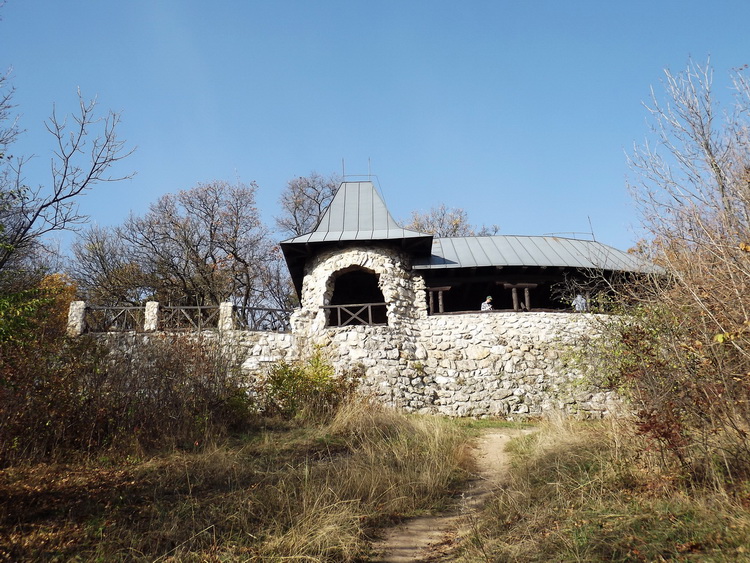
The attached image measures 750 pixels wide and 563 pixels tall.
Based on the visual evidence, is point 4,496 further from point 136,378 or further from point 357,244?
point 357,244

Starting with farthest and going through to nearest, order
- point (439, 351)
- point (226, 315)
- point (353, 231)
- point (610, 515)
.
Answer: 1. point (353, 231)
2. point (439, 351)
3. point (226, 315)
4. point (610, 515)

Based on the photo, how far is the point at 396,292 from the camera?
41.9ft

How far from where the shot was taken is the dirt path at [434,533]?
372cm

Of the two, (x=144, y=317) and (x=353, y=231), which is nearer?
(x=144, y=317)

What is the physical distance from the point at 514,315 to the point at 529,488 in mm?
8312

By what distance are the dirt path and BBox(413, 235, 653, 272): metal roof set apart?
829 centimetres

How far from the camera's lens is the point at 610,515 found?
358 cm

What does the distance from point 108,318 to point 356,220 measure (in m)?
7.40

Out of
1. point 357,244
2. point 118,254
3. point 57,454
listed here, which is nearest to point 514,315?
point 357,244

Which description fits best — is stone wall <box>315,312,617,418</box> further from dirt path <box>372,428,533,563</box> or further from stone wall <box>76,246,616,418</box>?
dirt path <box>372,428,533,563</box>

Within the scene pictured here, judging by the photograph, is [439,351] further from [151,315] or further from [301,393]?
[151,315]

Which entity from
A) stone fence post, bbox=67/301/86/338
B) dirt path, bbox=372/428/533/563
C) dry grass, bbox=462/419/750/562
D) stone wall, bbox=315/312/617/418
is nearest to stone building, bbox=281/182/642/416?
stone wall, bbox=315/312/617/418

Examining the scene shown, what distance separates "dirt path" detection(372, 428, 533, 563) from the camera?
3.72m

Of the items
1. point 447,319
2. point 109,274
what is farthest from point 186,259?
point 447,319
